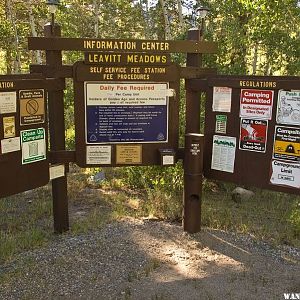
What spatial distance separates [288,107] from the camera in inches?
191

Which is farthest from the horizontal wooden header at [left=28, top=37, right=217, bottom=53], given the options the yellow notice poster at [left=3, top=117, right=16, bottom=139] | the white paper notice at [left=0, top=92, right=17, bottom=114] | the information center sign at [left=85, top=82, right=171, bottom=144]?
the yellow notice poster at [left=3, top=117, right=16, bottom=139]

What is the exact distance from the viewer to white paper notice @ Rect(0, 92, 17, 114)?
4.55 metres

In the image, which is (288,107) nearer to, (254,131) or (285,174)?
(254,131)

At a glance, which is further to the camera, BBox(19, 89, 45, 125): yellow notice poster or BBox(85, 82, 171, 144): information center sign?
BBox(85, 82, 171, 144): information center sign

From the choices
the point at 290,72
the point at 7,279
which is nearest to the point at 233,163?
the point at 7,279

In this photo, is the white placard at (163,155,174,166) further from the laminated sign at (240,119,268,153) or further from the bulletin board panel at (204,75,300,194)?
the laminated sign at (240,119,268,153)

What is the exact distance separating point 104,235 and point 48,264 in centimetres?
95

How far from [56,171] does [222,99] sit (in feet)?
7.42

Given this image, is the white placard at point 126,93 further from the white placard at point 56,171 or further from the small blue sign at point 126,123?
the white placard at point 56,171

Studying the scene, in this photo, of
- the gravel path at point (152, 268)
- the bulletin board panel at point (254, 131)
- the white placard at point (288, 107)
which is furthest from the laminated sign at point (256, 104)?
the gravel path at point (152, 268)

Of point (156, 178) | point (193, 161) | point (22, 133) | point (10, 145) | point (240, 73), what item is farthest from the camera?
point (240, 73)

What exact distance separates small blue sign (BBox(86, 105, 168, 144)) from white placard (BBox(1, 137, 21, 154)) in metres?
0.89

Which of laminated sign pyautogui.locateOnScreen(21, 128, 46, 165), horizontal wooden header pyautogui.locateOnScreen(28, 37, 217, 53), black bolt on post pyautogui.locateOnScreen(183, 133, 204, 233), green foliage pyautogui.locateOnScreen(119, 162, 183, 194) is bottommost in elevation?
green foliage pyautogui.locateOnScreen(119, 162, 183, 194)

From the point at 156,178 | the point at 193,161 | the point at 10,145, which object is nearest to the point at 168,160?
the point at 193,161
